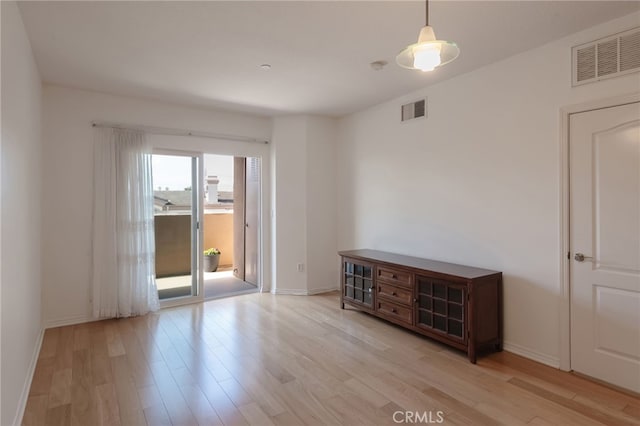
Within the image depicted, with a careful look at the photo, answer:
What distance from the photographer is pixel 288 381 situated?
261 cm

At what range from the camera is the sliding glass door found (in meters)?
4.59

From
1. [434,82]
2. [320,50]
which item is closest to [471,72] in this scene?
[434,82]

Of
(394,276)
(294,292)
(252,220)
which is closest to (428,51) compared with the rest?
(394,276)

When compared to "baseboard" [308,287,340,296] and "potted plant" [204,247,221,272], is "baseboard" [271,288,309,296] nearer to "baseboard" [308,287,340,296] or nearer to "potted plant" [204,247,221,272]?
"baseboard" [308,287,340,296]

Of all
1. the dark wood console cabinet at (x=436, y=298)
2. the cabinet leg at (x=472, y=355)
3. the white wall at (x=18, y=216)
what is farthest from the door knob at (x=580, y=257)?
the white wall at (x=18, y=216)

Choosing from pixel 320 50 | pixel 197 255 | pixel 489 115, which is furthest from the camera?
pixel 197 255

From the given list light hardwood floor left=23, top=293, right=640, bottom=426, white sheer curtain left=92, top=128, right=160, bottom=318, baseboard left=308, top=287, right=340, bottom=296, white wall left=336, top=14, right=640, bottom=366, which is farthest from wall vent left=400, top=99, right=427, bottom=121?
white sheer curtain left=92, top=128, right=160, bottom=318

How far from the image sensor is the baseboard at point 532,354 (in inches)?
111

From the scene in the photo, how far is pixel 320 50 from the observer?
295cm

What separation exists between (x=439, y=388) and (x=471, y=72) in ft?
9.56

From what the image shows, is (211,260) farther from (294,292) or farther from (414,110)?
(414,110)

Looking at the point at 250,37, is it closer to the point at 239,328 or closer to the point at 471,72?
the point at 471,72

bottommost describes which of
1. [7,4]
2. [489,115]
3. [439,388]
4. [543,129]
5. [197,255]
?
[439,388]

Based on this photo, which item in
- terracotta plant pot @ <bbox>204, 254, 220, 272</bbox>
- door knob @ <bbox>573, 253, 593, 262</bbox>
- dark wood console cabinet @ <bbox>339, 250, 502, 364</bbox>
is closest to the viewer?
door knob @ <bbox>573, 253, 593, 262</bbox>
